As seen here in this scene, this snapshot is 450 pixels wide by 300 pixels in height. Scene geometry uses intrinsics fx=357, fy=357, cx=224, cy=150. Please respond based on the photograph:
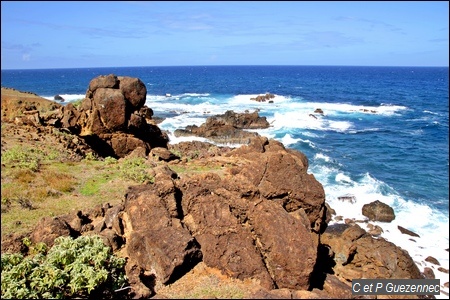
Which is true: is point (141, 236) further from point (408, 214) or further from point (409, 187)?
point (409, 187)

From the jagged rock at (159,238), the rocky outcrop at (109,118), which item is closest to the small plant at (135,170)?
the jagged rock at (159,238)

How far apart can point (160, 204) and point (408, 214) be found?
23.7 meters

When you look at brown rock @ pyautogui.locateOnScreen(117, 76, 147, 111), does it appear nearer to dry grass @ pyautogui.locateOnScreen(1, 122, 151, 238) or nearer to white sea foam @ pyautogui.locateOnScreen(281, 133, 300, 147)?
dry grass @ pyautogui.locateOnScreen(1, 122, 151, 238)

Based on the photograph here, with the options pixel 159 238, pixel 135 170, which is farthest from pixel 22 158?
pixel 159 238

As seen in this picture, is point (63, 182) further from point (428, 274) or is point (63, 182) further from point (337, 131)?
point (337, 131)

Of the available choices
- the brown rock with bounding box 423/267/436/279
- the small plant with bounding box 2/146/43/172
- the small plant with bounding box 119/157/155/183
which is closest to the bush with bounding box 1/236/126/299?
the small plant with bounding box 119/157/155/183

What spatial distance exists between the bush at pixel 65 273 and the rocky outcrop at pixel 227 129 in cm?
3861

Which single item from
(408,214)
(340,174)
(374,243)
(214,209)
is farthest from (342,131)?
(214,209)

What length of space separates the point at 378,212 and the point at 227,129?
92.3ft

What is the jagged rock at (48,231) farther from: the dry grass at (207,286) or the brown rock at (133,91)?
the brown rock at (133,91)

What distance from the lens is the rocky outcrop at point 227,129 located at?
5119 cm

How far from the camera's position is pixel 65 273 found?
10.8 meters

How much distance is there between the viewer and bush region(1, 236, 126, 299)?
10.4 m

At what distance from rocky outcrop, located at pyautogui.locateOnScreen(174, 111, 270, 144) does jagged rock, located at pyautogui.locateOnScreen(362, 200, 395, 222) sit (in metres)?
23.0
